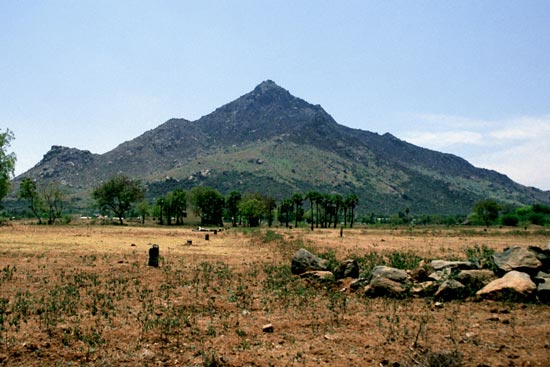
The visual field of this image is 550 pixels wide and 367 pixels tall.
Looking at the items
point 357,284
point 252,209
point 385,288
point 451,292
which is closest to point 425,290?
point 451,292

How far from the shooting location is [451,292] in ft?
45.8

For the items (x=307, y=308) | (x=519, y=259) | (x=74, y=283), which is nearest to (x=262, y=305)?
(x=307, y=308)

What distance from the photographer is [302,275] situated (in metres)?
18.4

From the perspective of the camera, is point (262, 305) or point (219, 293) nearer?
point (262, 305)

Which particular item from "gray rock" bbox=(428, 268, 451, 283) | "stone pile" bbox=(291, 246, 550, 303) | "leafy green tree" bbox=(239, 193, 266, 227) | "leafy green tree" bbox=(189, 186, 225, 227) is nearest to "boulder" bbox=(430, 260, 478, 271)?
"stone pile" bbox=(291, 246, 550, 303)

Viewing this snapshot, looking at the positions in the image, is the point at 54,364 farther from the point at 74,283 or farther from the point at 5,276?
the point at 5,276

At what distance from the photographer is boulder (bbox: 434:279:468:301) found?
1393 cm

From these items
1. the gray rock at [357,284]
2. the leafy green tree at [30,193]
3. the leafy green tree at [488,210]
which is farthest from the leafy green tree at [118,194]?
the gray rock at [357,284]

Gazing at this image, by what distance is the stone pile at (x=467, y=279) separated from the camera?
44.0ft

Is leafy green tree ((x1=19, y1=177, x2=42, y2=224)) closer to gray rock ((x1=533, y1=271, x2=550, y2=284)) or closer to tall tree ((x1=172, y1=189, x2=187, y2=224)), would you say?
tall tree ((x1=172, y1=189, x2=187, y2=224))

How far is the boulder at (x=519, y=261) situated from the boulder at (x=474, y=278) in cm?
67

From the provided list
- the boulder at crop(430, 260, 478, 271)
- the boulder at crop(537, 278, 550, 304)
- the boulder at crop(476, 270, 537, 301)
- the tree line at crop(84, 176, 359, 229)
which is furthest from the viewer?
the tree line at crop(84, 176, 359, 229)

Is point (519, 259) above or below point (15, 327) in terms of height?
above

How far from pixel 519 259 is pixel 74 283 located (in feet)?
61.5
